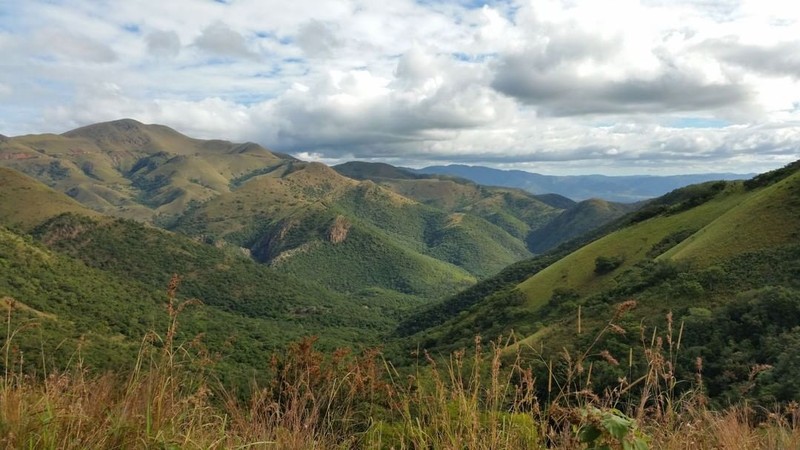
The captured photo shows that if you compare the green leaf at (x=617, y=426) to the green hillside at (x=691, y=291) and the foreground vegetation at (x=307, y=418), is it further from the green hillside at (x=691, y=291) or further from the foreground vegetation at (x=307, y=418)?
the green hillside at (x=691, y=291)

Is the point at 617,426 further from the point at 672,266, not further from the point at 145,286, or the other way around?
the point at 145,286

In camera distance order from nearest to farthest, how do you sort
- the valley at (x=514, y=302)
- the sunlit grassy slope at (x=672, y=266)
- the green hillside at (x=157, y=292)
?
the valley at (x=514, y=302) → the sunlit grassy slope at (x=672, y=266) → the green hillside at (x=157, y=292)

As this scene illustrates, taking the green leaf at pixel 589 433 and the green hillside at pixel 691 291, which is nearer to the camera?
the green leaf at pixel 589 433

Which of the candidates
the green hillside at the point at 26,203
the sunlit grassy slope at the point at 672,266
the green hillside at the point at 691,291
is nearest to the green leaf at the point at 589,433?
the green hillside at the point at 691,291

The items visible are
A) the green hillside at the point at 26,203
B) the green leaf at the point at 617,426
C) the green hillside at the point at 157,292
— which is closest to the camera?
the green leaf at the point at 617,426

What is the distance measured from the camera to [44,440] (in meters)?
3.04

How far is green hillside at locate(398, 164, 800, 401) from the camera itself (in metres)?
24.7

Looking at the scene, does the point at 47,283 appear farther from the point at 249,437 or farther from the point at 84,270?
the point at 249,437

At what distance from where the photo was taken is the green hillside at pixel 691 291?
2467 centimetres

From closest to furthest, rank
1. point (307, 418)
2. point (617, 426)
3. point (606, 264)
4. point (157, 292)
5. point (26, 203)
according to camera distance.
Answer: point (617, 426) → point (307, 418) → point (606, 264) → point (157, 292) → point (26, 203)

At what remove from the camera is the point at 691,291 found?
38406 mm

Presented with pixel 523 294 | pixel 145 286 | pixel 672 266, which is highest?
pixel 672 266

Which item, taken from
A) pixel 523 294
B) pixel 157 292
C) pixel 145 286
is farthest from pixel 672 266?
pixel 145 286

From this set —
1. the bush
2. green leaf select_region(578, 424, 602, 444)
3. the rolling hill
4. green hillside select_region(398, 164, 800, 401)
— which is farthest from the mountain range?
green leaf select_region(578, 424, 602, 444)
